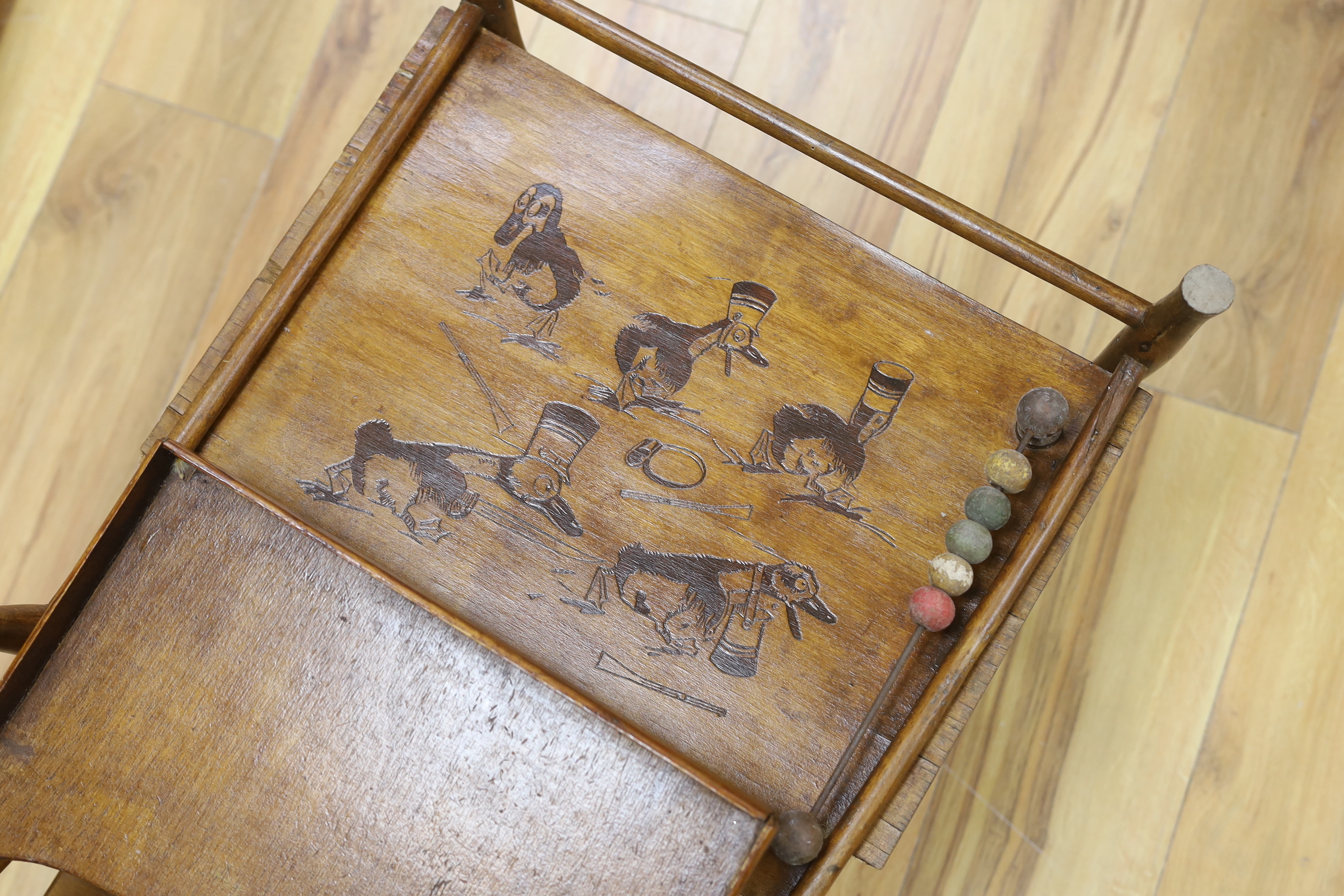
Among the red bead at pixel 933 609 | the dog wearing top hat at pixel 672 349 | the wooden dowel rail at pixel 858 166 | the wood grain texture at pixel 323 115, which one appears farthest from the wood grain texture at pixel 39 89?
the red bead at pixel 933 609

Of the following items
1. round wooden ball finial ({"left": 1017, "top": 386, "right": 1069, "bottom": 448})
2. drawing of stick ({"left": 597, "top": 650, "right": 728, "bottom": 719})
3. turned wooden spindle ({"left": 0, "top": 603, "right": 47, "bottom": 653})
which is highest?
round wooden ball finial ({"left": 1017, "top": 386, "right": 1069, "bottom": 448})

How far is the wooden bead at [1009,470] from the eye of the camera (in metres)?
0.87

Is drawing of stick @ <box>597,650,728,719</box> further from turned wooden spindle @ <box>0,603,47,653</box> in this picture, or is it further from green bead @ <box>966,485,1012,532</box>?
turned wooden spindle @ <box>0,603,47,653</box>

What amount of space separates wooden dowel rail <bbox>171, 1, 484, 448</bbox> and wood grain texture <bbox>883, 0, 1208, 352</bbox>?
78cm

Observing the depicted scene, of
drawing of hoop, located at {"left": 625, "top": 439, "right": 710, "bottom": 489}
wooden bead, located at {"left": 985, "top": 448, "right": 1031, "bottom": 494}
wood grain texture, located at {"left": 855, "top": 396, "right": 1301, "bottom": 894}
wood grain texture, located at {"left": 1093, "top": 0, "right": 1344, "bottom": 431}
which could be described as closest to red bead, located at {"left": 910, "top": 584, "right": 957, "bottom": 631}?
wooden bead, located at {"left": 985, "top": 448, "right": 1031, "bottom": 494}

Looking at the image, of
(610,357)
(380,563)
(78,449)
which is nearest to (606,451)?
(610,357)

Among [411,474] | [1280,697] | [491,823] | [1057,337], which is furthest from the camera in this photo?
[1057,337]

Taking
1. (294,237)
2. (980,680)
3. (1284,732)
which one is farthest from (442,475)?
(1284,732)

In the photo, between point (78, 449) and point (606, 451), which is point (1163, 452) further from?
point (78, 449)

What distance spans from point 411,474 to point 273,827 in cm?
32

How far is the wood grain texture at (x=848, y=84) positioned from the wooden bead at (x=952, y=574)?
31.2 inches

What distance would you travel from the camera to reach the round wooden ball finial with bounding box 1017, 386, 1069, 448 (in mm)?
877

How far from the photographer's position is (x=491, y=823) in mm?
793

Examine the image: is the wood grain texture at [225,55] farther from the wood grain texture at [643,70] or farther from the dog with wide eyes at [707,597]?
the dog with wide eyes at [707,597]
